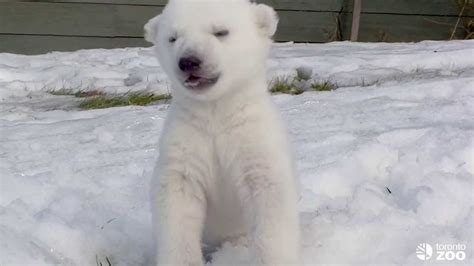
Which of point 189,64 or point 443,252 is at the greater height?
point 189,64

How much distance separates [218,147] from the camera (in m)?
2.72

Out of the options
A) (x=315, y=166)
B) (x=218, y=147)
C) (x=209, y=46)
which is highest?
(x=209, y=46)

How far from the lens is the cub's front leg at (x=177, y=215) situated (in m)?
2.64

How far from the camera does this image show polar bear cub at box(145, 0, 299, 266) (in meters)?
2.63

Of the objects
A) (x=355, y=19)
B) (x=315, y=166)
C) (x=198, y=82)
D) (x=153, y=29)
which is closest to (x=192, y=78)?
(x=198, y=82)

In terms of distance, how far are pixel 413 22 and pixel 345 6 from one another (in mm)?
825

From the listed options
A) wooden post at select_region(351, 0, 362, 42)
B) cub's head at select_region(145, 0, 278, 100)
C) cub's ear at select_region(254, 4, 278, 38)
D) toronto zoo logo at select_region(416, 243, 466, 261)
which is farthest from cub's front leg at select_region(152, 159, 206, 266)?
wooden post at select_region(351, 0, 362, 42)

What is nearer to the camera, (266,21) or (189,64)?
(189,64)

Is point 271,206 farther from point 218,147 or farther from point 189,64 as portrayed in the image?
point 189,64

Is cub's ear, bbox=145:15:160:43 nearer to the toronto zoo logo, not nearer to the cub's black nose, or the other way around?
the cub's black nose

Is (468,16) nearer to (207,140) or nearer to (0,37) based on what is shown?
(0,37)

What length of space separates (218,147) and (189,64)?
0.30m

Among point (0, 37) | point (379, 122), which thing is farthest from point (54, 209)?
point (0, 37)

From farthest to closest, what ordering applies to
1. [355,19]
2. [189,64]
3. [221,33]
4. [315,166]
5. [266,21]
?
[355,19], [315,166], [266,21], [221,33], [189,64]
